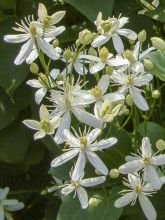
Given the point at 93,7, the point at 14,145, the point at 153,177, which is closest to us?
the point at 153,177

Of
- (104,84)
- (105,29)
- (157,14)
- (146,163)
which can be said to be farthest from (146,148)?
(157,14)

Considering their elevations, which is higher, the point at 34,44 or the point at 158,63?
the point at 34,44

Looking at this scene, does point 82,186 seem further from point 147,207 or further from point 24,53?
point 24,53

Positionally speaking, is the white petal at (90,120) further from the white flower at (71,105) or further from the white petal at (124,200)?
the white petal at (124,200)

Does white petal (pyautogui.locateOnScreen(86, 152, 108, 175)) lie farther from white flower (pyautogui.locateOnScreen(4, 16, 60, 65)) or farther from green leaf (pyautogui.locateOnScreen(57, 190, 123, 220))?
white flower (pyautogui.locateOnScreen(4, 16, 60, 65))

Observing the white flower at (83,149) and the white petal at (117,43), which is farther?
the white petal at (117,43)

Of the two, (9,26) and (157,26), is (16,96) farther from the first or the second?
→ (157,26)

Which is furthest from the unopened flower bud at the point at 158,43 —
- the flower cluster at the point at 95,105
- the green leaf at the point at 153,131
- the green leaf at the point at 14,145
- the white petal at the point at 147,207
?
the green leaf at the point at 14,145
